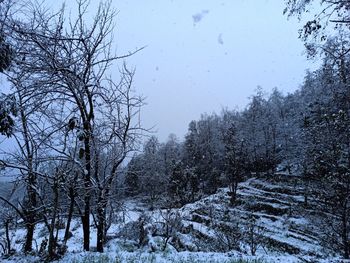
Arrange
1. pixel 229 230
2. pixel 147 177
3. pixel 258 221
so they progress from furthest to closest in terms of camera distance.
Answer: pixel 258 221 → pixel 229 230 → pixel 147 177

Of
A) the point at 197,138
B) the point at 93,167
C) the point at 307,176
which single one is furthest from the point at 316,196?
the point at 197,138

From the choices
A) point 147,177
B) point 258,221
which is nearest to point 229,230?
point 258,221

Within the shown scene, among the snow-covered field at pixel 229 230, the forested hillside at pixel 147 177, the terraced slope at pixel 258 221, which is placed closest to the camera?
the forested hillside at pixel 147 177

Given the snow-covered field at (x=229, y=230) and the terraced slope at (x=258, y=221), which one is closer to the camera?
the snow-covered field at (x=229, y=230)

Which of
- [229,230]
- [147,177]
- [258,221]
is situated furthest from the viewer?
[258,221]

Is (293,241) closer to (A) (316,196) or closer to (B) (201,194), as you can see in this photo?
(A) (316,196)

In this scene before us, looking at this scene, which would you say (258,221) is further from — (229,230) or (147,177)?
(147,177)

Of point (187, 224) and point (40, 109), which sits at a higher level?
point (40, 109)

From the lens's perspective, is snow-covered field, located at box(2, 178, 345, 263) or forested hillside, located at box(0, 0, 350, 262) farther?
snow-covered field, located at box(2, 178, 345, 263)

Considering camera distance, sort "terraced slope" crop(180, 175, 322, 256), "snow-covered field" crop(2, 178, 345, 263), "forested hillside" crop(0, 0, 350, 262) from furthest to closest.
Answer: "terraced slope" crop(180, 175, 322, 256) → "snow-covered field" crop(2, 178, 345, 263) → "forested hillside" crop(0, 0, 350, 262)

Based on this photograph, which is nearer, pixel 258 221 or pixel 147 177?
pixel 147 177

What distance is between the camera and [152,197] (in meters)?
48.4

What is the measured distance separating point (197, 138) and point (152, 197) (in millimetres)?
18804

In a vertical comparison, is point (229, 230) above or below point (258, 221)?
above
